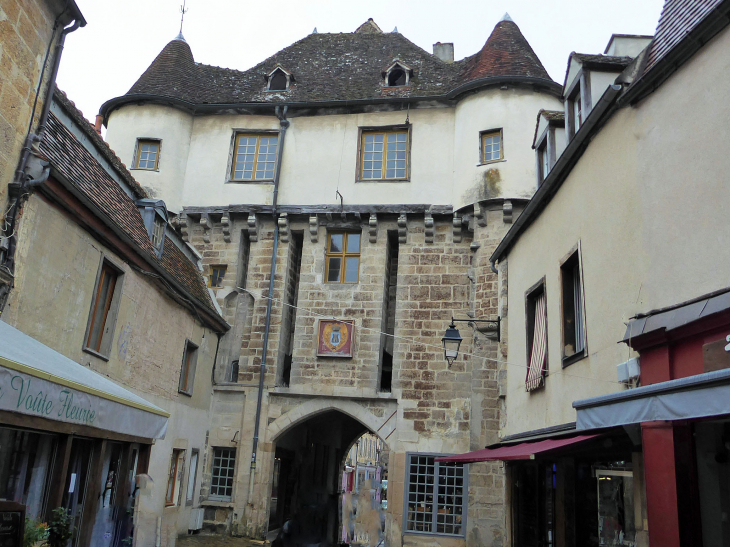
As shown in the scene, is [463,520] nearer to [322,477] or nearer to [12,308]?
[322,477]

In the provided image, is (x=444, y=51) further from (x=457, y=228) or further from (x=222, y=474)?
(x=222, y=474)

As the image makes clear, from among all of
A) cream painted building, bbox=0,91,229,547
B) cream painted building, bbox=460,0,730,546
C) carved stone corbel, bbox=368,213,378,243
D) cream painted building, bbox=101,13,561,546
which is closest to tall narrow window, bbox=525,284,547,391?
cream painted building, bbox=460,0,730,546

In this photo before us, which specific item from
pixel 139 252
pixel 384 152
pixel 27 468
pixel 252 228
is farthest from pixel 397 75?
pixel 27 468

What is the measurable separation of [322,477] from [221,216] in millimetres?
8116

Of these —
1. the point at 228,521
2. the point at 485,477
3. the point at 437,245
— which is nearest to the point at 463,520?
the point at 485,477

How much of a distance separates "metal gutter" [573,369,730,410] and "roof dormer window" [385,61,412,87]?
13132 millimetres

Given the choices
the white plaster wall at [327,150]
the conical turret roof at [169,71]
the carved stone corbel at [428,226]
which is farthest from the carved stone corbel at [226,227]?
the carved stone corbel at [428,226]

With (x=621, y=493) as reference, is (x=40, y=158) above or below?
above

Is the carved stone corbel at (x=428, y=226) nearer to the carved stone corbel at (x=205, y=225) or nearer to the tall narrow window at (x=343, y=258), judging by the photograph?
the tall narrow window at (x=343, y=258)

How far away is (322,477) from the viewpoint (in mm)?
19203

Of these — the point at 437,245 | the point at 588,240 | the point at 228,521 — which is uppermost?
the point at 437,245

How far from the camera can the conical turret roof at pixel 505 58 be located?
49.5 ft

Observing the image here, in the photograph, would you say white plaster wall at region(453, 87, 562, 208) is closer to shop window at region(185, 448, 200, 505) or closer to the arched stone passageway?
the arched stone passageway

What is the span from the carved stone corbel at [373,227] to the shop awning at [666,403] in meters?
10.4
